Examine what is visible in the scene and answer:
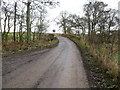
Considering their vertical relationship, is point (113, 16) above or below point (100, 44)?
above

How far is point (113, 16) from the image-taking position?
133 feet

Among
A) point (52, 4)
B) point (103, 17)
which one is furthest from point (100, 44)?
point (103, 17)

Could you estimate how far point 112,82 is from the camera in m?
8.15

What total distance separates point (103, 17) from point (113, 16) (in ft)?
7.55

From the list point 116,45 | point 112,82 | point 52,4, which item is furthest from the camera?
point 52,4

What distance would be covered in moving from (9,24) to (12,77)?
→ 86.0ft

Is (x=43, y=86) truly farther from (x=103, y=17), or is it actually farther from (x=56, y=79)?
(x=103, y=17)

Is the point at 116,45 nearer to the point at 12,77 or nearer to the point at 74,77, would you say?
the point at 74,77

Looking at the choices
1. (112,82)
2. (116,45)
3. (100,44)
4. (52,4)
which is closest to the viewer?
(112,82)

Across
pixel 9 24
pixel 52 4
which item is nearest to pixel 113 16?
pixel 52 4

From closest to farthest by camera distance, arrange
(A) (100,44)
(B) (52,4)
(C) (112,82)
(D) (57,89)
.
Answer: (D) (57,89), (C) (112,82), (A) (100,44), (B) (52,4)

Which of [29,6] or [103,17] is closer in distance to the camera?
[29,6]

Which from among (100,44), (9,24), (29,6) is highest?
(29,6)

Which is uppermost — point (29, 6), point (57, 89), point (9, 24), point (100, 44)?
point (29, 6)
